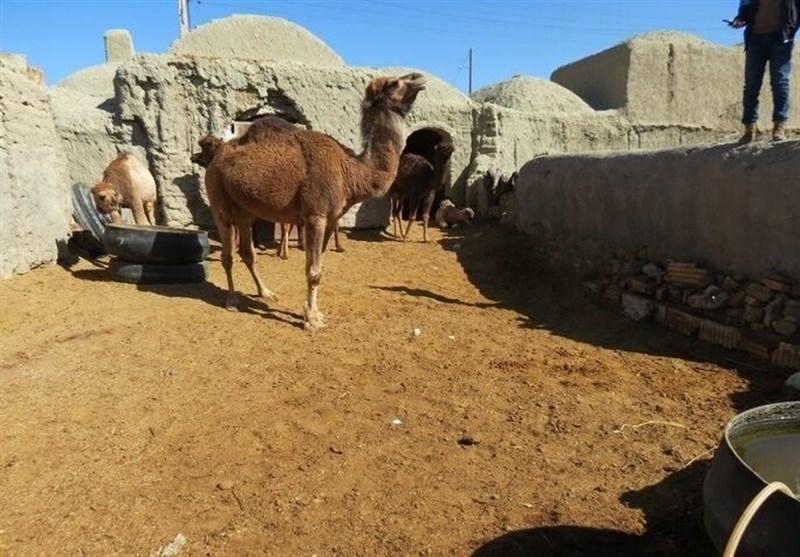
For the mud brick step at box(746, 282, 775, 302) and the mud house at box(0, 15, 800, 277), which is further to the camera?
the mud house at box(0, 15, 800, 277)

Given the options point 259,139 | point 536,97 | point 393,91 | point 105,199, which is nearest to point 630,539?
point 393,91

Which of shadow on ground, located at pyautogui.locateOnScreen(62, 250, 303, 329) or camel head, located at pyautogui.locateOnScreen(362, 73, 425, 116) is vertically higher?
camel head, located at pyautogui.locateOnScreen(362, 73, 425, 116)

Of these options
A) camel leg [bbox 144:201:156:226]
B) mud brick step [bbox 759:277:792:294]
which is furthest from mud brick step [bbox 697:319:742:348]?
camel leg [bbox 144:201:156:226]

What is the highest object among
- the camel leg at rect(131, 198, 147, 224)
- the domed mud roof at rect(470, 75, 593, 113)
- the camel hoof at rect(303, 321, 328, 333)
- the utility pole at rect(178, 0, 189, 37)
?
the utility pole at rect(178, 0, 189, 37)

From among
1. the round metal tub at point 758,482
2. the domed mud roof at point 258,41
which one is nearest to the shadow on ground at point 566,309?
the round metal tub at point 758,482

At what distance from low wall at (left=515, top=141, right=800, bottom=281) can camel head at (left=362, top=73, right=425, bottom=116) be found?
8.73 ft

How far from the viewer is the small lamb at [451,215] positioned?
1259cm

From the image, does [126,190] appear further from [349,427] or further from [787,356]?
[787,356]

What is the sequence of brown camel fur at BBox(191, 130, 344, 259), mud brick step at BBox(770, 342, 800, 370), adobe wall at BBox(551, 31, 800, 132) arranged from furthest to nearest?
1. adobe wall at BBox(551, 31, 800, 132)
2. brown camel fur at BBox(191, 130, 344, 259)
3. mud brick step at BBox(770, 342, 800, 370)

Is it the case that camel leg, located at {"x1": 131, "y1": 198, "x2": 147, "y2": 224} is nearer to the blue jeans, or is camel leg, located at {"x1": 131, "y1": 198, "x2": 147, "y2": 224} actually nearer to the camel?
the camel

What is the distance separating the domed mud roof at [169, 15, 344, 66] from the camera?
13.0 meters

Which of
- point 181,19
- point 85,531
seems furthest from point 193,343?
point 181,19

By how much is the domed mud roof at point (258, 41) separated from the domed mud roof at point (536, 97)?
5155 mm

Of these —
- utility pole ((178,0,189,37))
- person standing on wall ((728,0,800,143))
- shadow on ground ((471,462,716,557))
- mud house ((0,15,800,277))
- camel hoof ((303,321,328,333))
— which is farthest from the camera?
utility pole ((178,0,189,37))
